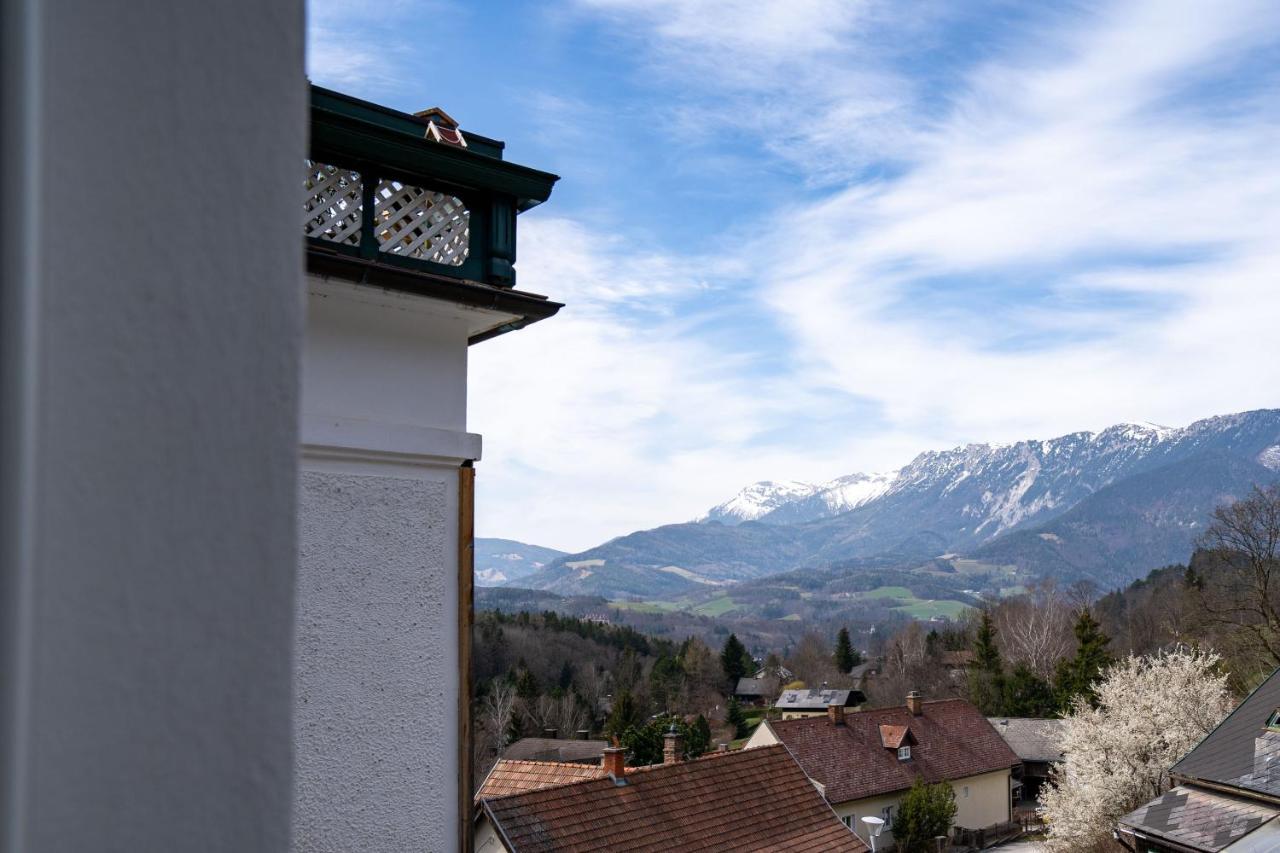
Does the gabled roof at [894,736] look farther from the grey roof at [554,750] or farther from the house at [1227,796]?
the grey roof at [554,750]

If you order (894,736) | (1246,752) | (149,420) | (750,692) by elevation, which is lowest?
(750,692)

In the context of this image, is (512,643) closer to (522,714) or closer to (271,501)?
(522,714)

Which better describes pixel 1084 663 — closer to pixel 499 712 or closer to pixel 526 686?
pixel 499 712

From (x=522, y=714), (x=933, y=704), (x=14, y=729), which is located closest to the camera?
(x=14, y=729)

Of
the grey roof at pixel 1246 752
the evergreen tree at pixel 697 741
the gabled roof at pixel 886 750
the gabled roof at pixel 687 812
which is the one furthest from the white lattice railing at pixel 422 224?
the evergreen tree at pixel 697 741

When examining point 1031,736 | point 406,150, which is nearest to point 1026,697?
point 1031,736

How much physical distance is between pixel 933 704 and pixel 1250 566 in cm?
1373

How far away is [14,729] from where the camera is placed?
0.74 meters

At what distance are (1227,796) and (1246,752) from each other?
→ 1.18m

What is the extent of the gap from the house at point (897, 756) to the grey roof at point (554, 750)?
51.4 ft

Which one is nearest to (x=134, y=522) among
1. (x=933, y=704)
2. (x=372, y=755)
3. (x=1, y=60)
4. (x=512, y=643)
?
(x=1, y=60)

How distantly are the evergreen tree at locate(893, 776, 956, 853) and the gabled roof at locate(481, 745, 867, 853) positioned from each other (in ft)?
49.7

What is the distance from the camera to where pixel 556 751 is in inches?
2159

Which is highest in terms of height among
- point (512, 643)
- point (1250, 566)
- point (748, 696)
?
point (1250, 566)
